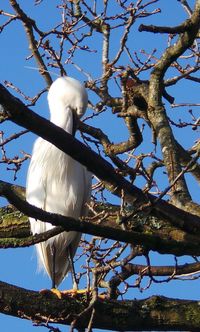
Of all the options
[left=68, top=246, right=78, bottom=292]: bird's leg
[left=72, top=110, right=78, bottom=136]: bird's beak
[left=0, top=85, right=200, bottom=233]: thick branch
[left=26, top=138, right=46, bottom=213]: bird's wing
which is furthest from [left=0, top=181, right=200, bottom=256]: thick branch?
[left=26, top=138, right=46, bottom=213]: bird's wing

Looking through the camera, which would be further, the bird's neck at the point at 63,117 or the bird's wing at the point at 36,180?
the bird's wing at the point at 36,180

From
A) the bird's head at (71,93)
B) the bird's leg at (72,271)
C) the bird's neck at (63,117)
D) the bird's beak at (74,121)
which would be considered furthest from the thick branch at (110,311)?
the bird's head at (71,93)

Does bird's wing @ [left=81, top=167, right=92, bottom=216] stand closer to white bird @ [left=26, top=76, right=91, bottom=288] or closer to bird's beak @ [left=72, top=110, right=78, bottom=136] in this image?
white bird @ [left=26, top=76, right=91, bottom=288]

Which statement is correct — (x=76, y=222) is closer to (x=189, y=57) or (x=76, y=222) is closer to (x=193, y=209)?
(x=193, y=209)

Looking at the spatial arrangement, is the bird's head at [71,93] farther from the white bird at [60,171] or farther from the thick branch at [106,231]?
the thick branch at [106,231]

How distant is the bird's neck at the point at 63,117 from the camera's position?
5.84 m

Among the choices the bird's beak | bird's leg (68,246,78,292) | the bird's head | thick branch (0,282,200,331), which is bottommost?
thick branch (0,282,200,331)

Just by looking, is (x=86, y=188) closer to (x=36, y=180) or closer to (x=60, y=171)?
(x=60, y=171)

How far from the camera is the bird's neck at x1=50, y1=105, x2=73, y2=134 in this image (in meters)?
5.84

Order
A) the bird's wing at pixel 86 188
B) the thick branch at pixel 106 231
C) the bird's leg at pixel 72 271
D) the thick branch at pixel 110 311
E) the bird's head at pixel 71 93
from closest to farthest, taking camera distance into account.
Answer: the thick branch at pixel 106 231 < the thick branch at pixel 110 311 < the bird's leg at pixel 72 271 < the bird's head at pixel 71 93 < the bird's wing at pixel 86 188

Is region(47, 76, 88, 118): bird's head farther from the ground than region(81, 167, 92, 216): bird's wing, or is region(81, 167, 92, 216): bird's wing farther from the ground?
region(47, 76, 88, 118): bird's head

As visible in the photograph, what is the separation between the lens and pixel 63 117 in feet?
19.6

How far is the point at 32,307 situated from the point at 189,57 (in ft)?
9.27

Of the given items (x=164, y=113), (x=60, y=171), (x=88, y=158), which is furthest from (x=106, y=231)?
(x=60, y=171)
